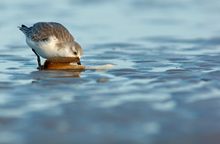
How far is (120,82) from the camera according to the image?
8.03m

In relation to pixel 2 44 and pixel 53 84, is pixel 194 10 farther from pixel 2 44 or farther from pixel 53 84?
pixel 53 84

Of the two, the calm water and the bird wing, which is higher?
the bird wing

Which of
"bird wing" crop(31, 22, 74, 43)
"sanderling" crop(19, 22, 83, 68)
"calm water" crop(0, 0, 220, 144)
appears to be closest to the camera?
"calm water" crop(0, 0, 220, 144)

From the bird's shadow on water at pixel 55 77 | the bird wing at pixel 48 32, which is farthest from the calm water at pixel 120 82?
the bird wing at pixel 48 32

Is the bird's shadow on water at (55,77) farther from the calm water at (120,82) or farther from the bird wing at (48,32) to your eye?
the bird wing at (48,32)

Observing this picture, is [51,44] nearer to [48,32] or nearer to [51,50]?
[51,50]

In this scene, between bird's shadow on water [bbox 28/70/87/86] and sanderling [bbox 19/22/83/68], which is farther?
sanderling [bbox 19/22/83/68]

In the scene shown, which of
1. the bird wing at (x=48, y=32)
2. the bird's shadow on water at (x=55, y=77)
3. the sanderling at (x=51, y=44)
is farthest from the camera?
the bird wing at (x=48, y=32)

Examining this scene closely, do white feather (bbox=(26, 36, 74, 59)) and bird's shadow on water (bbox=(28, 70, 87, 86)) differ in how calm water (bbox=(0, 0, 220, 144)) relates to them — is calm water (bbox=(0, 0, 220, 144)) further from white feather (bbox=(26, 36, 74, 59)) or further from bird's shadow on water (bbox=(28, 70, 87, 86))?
white feather (bbox=(26, 36, 74, 59))

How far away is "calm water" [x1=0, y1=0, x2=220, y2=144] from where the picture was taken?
18.7 feet

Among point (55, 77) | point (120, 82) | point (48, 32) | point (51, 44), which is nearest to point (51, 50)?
point (51, 44)

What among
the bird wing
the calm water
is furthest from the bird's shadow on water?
the bird wing

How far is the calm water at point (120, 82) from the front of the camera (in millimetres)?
5703

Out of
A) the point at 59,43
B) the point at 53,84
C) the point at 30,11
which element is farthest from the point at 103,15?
the point at 53,84
